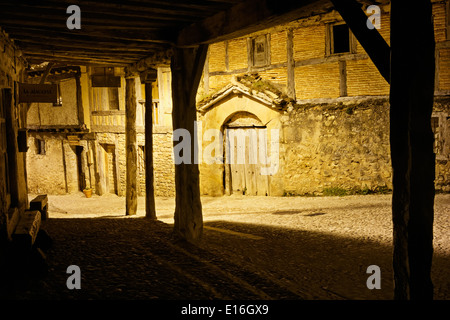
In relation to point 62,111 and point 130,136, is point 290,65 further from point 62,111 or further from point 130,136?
point 62,111

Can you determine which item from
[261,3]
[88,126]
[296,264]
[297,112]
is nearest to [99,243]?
[296,264]

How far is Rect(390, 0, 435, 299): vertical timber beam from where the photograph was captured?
261 centimetres

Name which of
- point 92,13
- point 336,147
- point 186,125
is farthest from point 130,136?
point 336,147

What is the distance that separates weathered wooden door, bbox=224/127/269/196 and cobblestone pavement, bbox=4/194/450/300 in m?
4.11

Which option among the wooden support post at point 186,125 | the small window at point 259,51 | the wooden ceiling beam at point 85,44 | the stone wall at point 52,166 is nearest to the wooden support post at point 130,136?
the wooden ceiling beam at point 85,44

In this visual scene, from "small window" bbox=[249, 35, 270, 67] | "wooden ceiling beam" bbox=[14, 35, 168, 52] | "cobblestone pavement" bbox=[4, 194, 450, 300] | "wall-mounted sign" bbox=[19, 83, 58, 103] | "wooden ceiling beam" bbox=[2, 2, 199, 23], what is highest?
"small window" bbox=[249, 35, 270, 67]

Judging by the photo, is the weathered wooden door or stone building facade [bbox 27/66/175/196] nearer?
the weathered wooden door

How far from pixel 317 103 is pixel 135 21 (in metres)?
7.58

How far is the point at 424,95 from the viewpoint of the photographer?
2615 mm

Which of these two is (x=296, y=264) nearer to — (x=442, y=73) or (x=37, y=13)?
(x=37, y=13)

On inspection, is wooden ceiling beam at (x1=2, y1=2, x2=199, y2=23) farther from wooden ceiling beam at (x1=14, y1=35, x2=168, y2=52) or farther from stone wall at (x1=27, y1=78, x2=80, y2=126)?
stone wall at (x1=27, y1=78, x2=80, y2=126)

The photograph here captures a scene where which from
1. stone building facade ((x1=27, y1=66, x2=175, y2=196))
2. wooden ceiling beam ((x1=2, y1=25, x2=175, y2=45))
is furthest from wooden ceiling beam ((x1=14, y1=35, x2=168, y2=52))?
stone building facade ((x1=27, y1=66, x2=175, y2=196))

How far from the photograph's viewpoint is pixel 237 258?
200 inches
